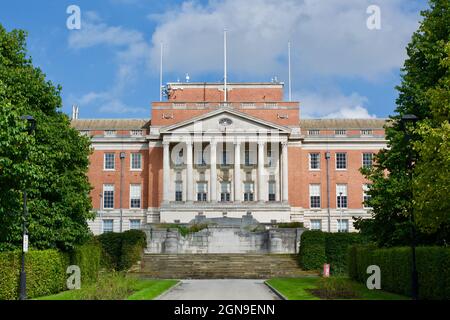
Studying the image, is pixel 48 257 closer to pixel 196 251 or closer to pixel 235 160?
pixel 196 251

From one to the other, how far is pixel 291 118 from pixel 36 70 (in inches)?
2028

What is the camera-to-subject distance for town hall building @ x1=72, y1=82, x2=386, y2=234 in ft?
253

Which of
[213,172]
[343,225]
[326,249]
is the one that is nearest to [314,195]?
→ [343,225]

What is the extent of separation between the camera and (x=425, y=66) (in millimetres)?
30750

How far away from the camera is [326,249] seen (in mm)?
49688

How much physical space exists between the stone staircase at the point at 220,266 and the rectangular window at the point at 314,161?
30.9 meters

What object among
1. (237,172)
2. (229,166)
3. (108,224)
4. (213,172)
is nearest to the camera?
(213,172)

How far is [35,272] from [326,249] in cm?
2689

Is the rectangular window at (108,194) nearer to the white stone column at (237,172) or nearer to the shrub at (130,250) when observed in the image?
the white stone column at (237,172)

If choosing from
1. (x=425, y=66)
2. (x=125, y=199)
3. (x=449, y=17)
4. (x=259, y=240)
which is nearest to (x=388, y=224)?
(x=425, y=66)

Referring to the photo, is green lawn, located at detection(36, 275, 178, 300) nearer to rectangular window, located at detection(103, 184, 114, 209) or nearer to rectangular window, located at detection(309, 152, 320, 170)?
rectangular window, located at detection(103, 184, 114, 209)

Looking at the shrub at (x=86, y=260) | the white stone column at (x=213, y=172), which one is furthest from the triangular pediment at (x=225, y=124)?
the shrub at (x=86, y=260)

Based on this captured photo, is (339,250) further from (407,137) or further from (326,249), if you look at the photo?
(407,137)

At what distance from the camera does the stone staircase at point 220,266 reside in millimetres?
45969
